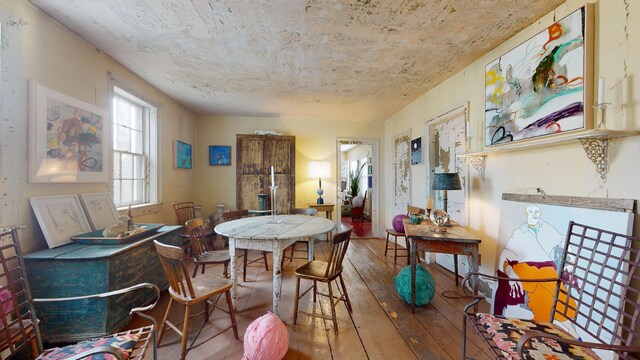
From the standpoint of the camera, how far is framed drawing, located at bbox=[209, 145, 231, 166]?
514 centimetres

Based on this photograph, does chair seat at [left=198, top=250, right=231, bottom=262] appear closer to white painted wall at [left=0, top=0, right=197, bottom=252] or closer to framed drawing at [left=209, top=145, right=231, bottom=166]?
white painted wall at [left=0, top=0, right=197, bottom=252]

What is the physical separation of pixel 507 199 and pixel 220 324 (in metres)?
2.94

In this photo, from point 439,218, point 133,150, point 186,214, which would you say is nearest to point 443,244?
point 439,218

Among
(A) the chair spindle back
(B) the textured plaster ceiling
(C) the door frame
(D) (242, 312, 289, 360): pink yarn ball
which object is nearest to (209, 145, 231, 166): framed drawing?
(B) the textured plaster ceiling

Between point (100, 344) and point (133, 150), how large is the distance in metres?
2.88

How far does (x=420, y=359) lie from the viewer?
175 centimetres

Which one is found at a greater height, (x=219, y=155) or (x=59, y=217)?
(x=219, y=155)

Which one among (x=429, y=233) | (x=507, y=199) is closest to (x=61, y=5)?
(x=429, y=233)

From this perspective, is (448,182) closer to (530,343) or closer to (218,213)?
(530,343)

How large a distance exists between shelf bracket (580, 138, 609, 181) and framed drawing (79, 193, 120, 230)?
416 centimetres

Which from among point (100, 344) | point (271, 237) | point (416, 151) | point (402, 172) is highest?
point (416, 151)

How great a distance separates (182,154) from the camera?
442 centimetres

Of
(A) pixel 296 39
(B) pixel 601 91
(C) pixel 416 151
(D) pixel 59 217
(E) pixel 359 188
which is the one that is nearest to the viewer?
(B) pixel 601 91

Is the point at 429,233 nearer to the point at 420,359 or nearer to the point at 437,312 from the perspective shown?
the point at 437,312
